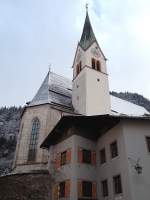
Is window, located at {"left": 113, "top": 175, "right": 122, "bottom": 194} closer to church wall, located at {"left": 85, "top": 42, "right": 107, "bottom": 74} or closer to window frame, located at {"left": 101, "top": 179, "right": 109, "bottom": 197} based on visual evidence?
window frame, located at {"left": 101, "top": 179, "right": 109, "bottom": 197}

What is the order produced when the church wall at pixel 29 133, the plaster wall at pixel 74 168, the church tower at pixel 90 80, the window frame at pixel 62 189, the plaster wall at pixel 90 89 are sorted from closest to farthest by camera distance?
1. the plaster wall at pixel 74 168
2. the window frame at pixel 62 189
3. the church wall at pixel 29 133
4. the plaster wall at pixel 90 89
5. the church tower at pixel 90 80

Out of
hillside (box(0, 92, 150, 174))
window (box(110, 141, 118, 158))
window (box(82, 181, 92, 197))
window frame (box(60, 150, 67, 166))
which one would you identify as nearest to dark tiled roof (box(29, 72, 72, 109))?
window frame (box(60, 150, 67, 166))

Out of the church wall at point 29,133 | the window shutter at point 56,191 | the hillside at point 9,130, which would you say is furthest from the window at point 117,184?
the hillside at point 9,130

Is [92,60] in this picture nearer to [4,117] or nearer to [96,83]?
[96,83]

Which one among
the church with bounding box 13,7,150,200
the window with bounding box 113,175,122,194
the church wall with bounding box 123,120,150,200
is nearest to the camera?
the church wall with bounding box 123,120,150,200

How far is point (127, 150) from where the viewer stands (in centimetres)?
1502

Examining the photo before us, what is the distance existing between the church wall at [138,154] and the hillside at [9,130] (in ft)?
106

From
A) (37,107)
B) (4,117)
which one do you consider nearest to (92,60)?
(37,107)

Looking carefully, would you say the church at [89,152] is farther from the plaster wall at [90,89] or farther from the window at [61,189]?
the plaster wall at [90,89]

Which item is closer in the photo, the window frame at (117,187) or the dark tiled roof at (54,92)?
the window frame at (117,187)

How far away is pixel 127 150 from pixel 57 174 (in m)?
6.44

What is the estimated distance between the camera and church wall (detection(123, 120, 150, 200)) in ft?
45.1

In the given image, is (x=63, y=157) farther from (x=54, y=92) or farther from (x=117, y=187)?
(x=54, y=92)

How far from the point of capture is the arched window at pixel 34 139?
84.6 ft
